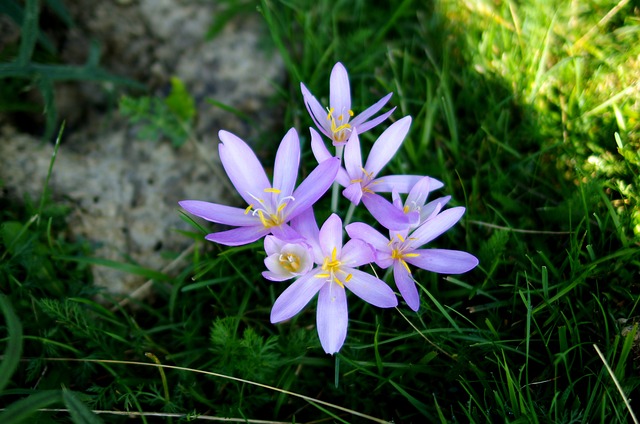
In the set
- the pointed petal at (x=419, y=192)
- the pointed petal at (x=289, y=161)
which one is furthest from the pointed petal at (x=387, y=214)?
the pointed petal at (x=289, y=161)

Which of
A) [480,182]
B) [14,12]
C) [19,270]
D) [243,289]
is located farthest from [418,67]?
[19,270]

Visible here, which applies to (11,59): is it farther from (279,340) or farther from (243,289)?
(279,340)

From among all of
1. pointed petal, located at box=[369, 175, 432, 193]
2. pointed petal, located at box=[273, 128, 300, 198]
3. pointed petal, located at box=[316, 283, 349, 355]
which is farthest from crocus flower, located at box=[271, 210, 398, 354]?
pointed petal, located at box=[369, 175, 432, 193]

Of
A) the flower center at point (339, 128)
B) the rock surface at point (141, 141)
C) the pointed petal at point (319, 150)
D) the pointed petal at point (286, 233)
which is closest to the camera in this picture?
Answer: the pointed petal at point (286, 233)

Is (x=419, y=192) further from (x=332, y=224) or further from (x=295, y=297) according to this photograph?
(x=295, y=297)

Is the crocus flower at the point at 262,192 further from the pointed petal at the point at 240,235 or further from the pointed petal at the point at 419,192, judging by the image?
the pointed petal at the point at 419,192

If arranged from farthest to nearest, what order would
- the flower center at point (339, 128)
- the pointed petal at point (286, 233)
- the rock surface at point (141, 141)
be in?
the rock surface at point (141, 141) < the flower center at point (339, 128) < the pointed petal at point (286, 233)
